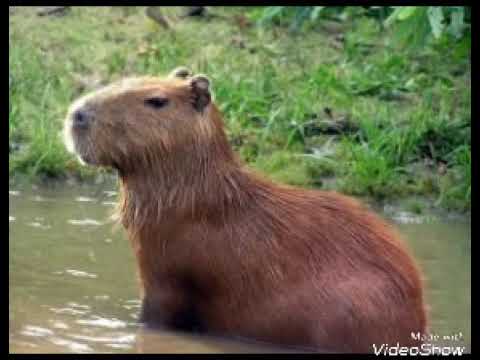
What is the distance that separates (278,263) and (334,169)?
3.26 meters

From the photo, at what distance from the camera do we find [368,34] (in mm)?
11531

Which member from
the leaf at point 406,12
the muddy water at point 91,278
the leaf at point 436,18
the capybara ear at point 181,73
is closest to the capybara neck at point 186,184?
the capybara ear at point 181,73

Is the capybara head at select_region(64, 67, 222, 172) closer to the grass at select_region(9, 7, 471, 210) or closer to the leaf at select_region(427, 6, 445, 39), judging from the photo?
the leaf at select_region(427, 6, 445, 39)

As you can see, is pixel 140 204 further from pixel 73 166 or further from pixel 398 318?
pixel 73 166

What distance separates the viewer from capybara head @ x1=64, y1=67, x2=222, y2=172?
6.21 metres

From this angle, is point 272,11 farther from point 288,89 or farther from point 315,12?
point 288,89

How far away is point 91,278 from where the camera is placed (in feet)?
23.7

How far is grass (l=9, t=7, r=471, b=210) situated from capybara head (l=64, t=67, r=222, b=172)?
298cm

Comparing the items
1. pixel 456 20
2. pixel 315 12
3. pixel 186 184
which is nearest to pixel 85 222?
pixel 186 184

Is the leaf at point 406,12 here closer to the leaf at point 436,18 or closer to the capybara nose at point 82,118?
the leaf at point 436,18

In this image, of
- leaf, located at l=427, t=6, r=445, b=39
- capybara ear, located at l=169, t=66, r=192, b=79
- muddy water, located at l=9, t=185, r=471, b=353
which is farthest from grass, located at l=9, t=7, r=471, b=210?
capybara ear, located at l=169, t=66, r=192, b=79

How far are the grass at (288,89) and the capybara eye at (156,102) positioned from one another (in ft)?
9.84

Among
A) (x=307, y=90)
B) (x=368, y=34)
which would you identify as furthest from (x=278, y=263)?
(x=368, y=34)

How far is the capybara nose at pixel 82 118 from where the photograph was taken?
6203 mm
